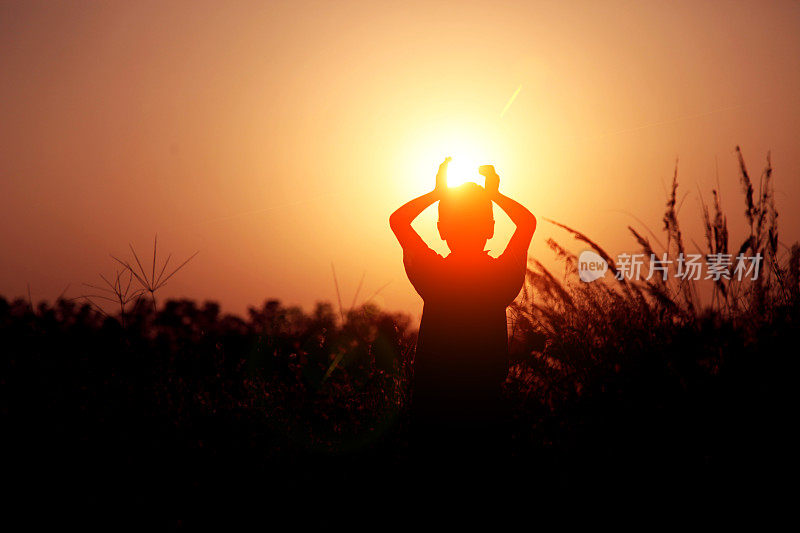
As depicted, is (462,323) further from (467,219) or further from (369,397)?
(369,397)

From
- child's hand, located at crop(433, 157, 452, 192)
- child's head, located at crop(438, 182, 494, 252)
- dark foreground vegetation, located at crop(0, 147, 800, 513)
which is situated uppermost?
child's hand, located at crop(433, 157, 452, 192)

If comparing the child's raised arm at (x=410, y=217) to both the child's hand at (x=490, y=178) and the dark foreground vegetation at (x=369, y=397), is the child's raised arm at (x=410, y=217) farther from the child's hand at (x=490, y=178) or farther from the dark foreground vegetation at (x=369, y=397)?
the dark foreground vegetation at (x=369, y=397)

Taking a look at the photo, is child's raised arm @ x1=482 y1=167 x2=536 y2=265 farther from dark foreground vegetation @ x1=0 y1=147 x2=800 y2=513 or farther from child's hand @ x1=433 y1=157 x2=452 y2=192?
dark foreground vegetation @ x1=0 y1=147 x2=800 y2=513

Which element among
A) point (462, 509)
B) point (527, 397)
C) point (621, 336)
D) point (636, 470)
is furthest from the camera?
point (527, 397)

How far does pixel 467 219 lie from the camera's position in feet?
7.06

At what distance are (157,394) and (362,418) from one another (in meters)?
1.05

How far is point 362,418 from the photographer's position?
298 cm

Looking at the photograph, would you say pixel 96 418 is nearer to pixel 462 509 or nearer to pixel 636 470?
pixel 462 509

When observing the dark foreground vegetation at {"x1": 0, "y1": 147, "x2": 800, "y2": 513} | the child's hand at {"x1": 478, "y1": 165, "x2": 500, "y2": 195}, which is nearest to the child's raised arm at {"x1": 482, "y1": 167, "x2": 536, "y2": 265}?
the child's hand at {"x1": 478, "y1": 165, "x2": 500, "y2": 195}

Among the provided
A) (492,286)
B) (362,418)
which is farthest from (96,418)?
(492,286)

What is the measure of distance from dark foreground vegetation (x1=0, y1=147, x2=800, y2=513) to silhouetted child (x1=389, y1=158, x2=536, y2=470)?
0.20m

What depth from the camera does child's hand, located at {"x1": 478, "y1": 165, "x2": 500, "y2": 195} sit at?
2311 mm

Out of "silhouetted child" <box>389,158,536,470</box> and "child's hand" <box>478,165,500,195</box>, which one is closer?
"silhouetted child" <box>389,158,536,470</box>

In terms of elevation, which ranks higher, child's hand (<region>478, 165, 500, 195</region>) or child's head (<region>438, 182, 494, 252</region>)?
child's hand (<region>478, 165, 500, 195</region>)
